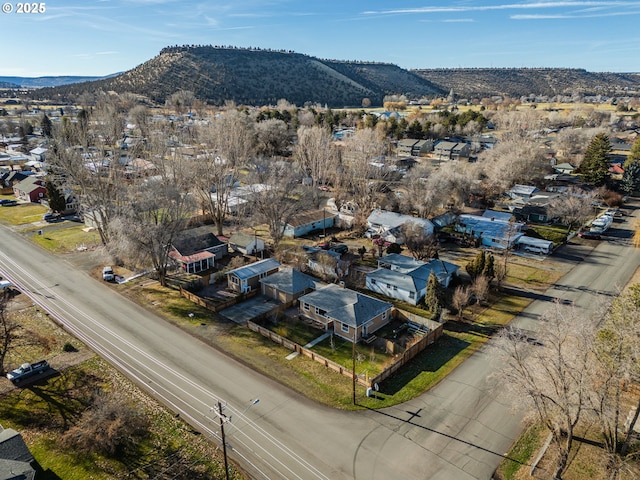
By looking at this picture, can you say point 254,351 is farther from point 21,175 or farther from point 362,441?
point 21,175

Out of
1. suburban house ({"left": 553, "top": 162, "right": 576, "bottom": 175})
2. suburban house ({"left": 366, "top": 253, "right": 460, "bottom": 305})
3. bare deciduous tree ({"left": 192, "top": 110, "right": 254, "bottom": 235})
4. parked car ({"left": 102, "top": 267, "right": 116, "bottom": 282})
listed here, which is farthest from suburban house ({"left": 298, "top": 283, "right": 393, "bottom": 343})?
suburban house ({"left": 553, "top": 162, "right": 576, "bottom": 175})

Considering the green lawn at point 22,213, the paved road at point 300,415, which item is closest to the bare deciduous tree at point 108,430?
the paved road at point 300,415

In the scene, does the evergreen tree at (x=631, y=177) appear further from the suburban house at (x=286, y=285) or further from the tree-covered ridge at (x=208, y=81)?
the tree-covered ridge at (x=208, y=81)

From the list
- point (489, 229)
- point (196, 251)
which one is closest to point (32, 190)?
point (196, 251)

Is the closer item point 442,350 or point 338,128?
point 442,350

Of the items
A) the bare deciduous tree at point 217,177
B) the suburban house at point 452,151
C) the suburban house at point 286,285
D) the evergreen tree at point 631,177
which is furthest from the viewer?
the suburban house at point 452,151

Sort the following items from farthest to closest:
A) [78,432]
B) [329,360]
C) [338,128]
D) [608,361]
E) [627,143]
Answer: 1. [338,128]
2. [627,143]
3. [329,360]
4. [78,432]
5. [608,361]

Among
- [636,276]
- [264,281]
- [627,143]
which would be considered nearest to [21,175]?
[264,281]
